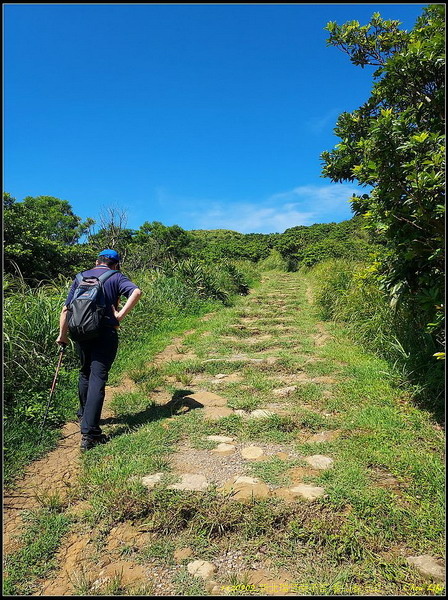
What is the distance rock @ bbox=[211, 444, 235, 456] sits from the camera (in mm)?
2715

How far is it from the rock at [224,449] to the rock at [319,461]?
1.87ft

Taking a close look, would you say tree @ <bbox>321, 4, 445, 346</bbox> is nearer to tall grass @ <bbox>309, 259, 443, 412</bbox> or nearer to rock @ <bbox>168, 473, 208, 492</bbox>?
tall grass @ <bbox>309, 259, 443, 412</bbox>

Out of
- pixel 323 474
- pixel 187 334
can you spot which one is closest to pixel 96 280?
pixel 323 474

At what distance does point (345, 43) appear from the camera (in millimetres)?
4336

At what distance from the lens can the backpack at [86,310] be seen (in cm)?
304

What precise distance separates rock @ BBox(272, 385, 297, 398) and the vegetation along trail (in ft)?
0.07

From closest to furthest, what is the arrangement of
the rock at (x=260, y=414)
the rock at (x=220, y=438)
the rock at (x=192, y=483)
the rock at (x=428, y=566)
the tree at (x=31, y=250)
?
the rock at (x=428, y=566) → the rock at (x=192, y=483) → the rock at (x=220, y=438) → the rock at (x=260, y=414) → the tree at (x=31, y=250)

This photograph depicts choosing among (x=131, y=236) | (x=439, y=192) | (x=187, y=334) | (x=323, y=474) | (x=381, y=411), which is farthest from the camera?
(x=131, y=236)

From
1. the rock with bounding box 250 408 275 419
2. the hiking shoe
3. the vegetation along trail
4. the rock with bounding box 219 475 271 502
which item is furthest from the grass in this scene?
the rock with bounding box 250 408 275 419

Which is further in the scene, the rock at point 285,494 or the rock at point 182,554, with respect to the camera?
the rock at point 285,494

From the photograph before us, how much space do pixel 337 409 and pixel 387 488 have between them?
115 centimetres

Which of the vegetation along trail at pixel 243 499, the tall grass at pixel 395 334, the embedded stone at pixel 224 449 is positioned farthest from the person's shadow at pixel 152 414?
the tall grass at pixel 395 334

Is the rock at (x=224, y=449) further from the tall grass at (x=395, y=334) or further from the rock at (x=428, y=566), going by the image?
the tall grass at (x=395, y=334)

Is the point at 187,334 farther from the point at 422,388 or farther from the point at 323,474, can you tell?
the point at 323,474
